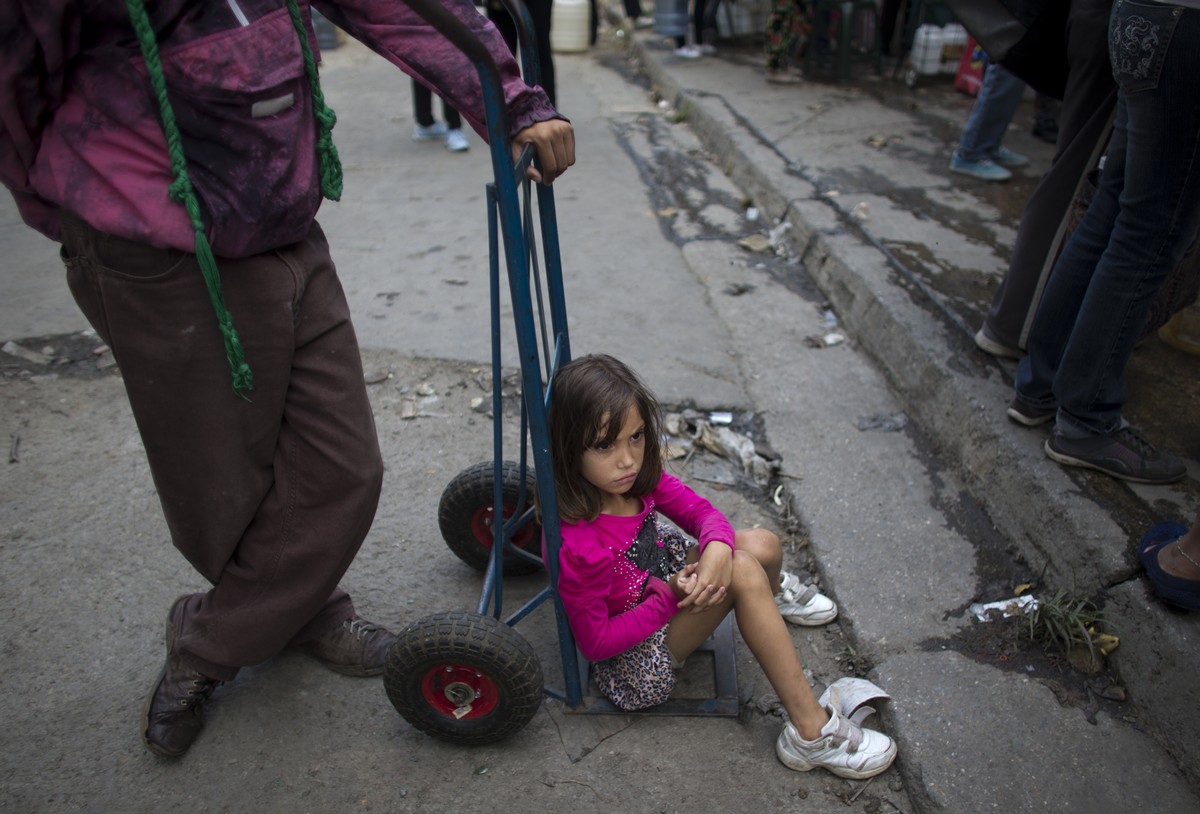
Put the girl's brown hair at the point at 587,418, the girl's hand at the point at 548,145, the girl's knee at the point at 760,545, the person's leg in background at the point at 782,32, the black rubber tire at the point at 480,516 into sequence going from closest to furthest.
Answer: the girl's hand at the point at 548,145 → the girl's brown hair at the point at 587,418 → the girl's knee at the point at 760,545 → the black rubber tire at the point at 480,516 → the person's leg in background at the point at 782,32

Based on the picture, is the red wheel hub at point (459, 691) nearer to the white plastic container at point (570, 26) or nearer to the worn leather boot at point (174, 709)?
the worn leather boot at point (174, 709)

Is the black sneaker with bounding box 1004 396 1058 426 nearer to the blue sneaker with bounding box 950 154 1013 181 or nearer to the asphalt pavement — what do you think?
the asphalt pavement

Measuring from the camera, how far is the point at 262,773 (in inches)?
76.0

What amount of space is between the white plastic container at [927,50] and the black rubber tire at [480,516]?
5.89m

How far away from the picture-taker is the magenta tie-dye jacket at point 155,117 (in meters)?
1.39

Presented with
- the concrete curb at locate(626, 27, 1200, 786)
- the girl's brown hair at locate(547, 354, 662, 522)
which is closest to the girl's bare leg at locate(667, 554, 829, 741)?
the girl's brown hair at locate(547, 354, 662, 522)

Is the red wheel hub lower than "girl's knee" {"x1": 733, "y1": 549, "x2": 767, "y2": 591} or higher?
lower

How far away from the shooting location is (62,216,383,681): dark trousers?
157 centimetres

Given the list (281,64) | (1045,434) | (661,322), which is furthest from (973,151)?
(281,64)

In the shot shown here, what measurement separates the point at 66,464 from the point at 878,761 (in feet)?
8.37

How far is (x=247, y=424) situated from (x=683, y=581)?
91 centimetres

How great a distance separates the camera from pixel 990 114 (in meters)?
4.53

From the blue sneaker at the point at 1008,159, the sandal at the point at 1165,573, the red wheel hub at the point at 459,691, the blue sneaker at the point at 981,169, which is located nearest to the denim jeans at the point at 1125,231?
the sandal at the point at 1165,573

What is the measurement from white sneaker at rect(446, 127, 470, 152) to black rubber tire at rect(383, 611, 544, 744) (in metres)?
4.83
